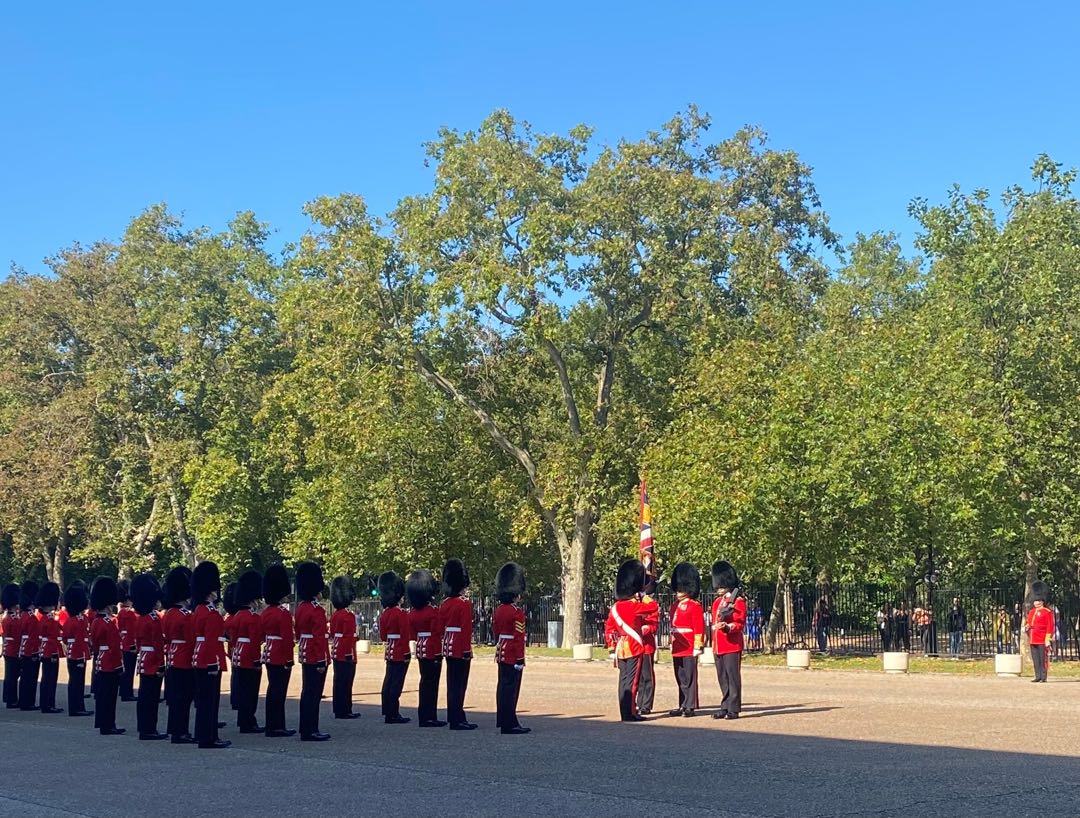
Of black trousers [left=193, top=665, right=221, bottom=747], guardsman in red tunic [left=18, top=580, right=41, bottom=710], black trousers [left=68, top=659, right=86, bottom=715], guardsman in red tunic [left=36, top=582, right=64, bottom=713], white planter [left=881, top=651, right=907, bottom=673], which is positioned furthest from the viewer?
white planter [left=881, top=651, right=907, bottom=673]

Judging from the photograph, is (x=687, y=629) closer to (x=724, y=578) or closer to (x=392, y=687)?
(x=724, y=578)

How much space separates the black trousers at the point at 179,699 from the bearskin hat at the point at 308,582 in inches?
59.5

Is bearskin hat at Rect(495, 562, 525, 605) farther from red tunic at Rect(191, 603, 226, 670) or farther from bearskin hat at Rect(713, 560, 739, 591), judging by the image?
red tunic at Rect(191, 603, 226, 670)

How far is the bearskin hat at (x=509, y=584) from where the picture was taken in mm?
15617

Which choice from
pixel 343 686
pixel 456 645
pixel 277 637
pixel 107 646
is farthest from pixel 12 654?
pixel 456 645

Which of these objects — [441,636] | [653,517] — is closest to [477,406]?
[653,517]

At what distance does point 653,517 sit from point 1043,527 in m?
8.75

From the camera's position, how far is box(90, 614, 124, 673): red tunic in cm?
1594

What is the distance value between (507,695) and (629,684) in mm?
1600

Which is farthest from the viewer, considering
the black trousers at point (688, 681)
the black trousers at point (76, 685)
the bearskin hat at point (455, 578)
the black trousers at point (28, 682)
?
the black trousers at point (28, 682)

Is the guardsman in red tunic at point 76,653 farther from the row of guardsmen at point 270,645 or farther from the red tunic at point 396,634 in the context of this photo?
the red tunic at point 396,634

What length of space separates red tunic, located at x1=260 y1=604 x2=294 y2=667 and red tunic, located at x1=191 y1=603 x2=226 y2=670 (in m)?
0.46

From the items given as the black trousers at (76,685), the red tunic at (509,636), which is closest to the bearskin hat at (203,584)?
the red tunic at (509,636)

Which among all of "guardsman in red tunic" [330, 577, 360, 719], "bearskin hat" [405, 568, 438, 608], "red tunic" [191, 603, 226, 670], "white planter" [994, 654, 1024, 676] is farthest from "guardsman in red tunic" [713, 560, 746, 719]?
"white planter" [994, 654, 1024, 676]
